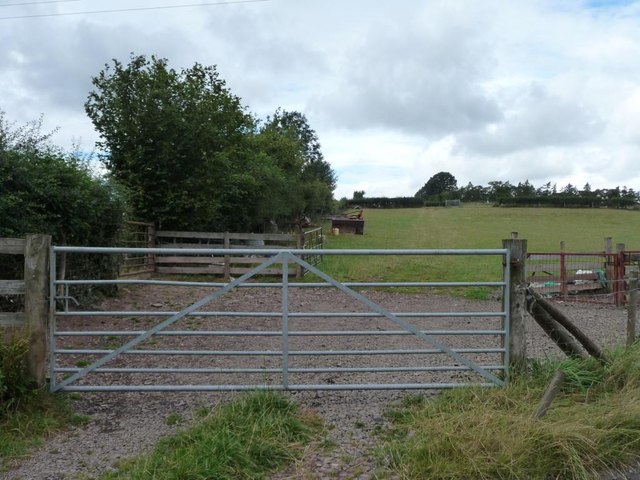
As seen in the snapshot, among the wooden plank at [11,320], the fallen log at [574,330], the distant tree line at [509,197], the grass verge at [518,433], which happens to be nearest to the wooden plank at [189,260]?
the wooden plank at [11,320]

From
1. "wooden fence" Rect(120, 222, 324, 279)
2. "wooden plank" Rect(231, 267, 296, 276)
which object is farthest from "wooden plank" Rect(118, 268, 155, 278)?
"wooden plank" Rect(231, 267, 296, 276)

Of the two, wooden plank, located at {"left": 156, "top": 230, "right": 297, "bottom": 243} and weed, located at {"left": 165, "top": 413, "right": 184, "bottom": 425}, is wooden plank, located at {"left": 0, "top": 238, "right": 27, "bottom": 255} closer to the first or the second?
weed, located at {"left": 165, "top": 413, "right": 184, "bottom": 425}

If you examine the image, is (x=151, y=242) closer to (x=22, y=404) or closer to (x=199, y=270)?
(x=199, y=270)

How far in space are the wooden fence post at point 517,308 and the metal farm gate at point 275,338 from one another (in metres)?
0.08

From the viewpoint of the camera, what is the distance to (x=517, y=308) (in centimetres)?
529

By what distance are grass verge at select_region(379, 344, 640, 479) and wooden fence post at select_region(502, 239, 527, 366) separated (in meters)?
0.38

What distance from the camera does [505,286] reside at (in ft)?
17.1

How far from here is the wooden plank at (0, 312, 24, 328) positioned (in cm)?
514

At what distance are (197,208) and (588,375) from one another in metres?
14.1

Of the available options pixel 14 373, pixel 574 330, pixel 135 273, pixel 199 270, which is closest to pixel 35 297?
pixel 14 373

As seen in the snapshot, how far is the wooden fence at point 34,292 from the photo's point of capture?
5.08 metres

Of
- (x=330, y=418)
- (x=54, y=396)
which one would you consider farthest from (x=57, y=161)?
(x=330, y=418)

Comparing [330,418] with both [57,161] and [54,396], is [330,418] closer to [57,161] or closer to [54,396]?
[54,396]

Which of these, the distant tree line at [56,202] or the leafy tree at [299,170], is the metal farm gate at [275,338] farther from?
the leafy tree at [299,170]
